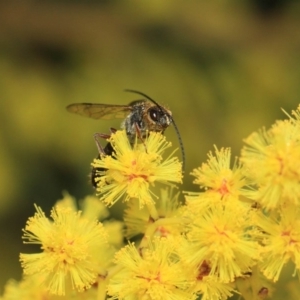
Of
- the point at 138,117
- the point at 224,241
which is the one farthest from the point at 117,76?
the point at 224,241

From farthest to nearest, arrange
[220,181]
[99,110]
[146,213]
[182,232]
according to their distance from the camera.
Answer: [99,110] → [146,213] → [182,232] → [220,181]

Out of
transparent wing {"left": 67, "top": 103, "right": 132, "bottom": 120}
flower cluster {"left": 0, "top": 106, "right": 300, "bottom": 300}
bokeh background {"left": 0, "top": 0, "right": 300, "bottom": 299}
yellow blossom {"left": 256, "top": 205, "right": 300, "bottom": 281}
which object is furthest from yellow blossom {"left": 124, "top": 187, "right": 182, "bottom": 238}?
bokeh background {"left": 0, "top": 0, "right": 300, "bottom": 299}

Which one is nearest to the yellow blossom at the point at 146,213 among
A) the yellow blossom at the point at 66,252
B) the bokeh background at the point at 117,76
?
the yellow blossom at the point at 66,252

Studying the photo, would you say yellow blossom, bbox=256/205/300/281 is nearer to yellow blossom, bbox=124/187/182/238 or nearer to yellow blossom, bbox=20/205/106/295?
yellow blossom, bbox=124/187/182/238

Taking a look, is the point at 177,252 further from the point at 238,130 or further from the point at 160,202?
the point at 238,130

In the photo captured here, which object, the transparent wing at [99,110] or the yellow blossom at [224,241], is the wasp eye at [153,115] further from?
the yellow blossom at [224,241]

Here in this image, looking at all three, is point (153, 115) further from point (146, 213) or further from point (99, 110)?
point (146, 213)

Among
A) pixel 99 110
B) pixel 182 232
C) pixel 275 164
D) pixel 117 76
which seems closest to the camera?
pixel 275 164

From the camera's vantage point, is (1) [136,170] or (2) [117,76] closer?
(1) [136,170]
